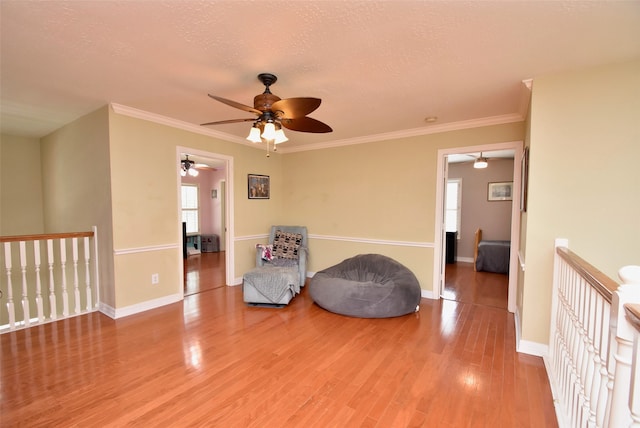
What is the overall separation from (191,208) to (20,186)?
3.67 meters

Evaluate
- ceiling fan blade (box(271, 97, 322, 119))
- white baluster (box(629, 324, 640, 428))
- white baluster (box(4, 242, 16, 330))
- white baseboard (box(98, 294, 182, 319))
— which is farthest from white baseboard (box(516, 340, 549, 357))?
white baluster (box(4, 242, 16, 330))

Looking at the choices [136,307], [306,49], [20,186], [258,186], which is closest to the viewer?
[306,49]

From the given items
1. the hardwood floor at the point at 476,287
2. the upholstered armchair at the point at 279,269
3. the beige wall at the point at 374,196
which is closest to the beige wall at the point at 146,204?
the upholstered armchair at the point at 279,269

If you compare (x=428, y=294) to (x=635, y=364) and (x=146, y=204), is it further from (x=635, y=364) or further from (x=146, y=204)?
(x=146, y=204)

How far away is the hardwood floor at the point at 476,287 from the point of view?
390cm

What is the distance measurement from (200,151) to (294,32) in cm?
277

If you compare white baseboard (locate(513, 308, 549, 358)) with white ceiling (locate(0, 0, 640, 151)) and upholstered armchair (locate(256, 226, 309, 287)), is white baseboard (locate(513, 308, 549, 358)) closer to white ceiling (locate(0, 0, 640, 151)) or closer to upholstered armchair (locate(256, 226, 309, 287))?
white ceiling (locate(0, 0, 640, 151))

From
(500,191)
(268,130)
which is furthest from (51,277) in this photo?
(500,191)

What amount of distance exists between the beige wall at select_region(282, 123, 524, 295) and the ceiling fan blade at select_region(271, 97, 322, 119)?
2457 mm

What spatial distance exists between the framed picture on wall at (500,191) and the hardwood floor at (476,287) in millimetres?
1868

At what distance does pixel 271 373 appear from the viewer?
2191mm

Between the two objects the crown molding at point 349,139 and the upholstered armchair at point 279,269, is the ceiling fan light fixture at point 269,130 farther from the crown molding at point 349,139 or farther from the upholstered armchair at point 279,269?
the crown molding at point 349,139

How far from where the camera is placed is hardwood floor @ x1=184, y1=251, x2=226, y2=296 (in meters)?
4.53

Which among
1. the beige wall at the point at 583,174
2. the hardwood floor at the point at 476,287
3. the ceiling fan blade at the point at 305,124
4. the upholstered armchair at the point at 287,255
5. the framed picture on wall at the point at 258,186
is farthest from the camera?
the framed picture on wall at the point at 258,186
